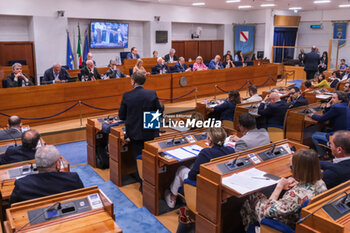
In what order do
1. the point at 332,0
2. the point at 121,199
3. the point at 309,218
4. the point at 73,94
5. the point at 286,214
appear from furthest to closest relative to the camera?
the point at 332,0 < the point at 73,94 < the point at 121,199 < the point at 286,214 < the point at 309,218

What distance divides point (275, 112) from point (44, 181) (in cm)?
473

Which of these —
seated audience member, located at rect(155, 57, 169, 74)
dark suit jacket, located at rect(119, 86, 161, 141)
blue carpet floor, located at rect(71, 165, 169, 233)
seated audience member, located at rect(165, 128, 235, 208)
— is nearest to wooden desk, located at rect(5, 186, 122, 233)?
seated audience member, located at rect(165, 128, 235, 208)

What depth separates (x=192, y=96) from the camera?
34.3 ft

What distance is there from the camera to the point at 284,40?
760 inches

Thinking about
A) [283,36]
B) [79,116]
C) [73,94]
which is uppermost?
[283,36]

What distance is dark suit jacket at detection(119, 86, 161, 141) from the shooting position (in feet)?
14.3

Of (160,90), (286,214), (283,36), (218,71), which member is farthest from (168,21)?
(286,214)

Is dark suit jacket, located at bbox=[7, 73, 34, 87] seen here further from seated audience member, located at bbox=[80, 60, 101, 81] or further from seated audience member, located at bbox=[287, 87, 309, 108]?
seated audience member, located at bbox=[287, 87, 309, 108]

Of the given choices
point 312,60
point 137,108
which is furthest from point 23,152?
point 312,60

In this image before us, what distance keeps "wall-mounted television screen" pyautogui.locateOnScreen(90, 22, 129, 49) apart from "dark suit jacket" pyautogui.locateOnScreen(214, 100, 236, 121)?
25.1ft

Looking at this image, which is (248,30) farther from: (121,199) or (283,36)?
(121,199)

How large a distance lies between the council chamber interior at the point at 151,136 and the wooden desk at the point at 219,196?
0.01m

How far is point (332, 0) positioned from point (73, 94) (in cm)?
1125

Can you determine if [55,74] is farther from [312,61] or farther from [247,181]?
[312,61]
